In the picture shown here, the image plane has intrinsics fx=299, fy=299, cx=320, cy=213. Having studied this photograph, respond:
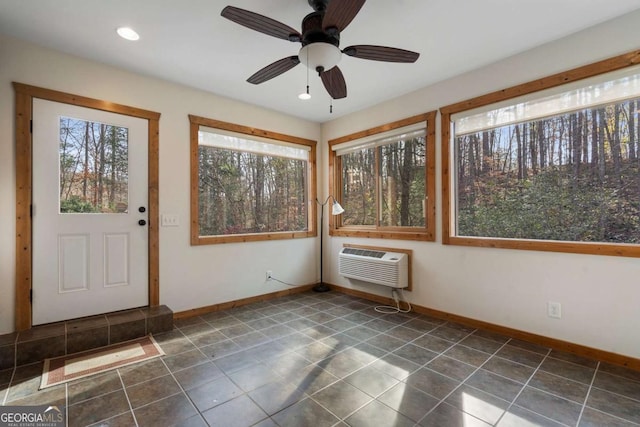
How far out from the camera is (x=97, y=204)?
2955 millimetres

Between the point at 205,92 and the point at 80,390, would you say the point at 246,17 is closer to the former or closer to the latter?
the point at 205,92

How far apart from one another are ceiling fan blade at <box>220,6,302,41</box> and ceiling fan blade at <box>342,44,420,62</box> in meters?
0.38

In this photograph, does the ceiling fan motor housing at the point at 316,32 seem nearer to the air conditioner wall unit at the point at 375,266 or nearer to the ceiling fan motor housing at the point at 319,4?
the ceiling fan motor housing at the point at 319,4

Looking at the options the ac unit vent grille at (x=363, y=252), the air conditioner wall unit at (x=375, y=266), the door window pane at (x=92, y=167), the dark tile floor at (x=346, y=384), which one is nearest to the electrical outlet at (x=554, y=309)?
the dark tile floor at (x=346, y=384)

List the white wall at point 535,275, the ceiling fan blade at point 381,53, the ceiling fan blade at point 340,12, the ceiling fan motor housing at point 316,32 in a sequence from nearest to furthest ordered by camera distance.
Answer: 1. the ceiling fan blade at point 340,12
2. the ceiling fan motor housing at point 316,32
3. the ceiling fan blade at point 381,53
4. the white wall at point 535,275

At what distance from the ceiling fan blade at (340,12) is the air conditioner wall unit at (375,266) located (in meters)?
2.65

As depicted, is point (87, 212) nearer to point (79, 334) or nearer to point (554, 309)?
point (79, 334)

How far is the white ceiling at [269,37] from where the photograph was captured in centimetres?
217

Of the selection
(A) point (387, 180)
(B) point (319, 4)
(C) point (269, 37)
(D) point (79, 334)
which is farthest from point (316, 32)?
(D) point (79, 334)

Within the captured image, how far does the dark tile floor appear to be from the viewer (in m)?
1.73

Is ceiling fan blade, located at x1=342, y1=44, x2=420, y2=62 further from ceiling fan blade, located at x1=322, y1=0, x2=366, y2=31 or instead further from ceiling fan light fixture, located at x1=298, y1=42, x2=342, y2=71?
ceiling fan blade, located at x1=322, y1=0, x2=366, y2=31

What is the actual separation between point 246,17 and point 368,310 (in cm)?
322

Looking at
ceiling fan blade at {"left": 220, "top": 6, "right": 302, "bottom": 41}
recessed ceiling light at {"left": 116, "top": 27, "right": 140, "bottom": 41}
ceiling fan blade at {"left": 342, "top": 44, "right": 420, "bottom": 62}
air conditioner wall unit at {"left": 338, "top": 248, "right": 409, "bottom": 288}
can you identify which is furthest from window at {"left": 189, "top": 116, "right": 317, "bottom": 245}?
ceiling fan blade at {"left": 342, "top": 44, "right": 420, "bottom": 62}

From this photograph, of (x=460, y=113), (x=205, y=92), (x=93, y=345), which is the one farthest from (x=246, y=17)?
(x=93, y=345)
